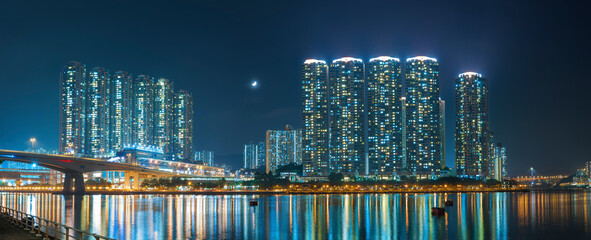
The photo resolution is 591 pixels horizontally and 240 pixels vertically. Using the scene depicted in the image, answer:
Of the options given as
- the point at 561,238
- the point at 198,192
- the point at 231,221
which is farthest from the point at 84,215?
the point at 198,192

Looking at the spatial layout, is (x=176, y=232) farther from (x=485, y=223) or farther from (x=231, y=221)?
(x=485, y=223)

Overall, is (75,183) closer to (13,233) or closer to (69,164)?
(69,164)

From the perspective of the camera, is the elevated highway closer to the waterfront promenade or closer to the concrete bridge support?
the concrete bridge support

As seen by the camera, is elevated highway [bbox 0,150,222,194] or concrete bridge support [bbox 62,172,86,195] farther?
concrete bridge support [bbox 62,172,86,195]

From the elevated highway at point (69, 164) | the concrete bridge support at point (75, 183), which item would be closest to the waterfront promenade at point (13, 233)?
the elevated highway at point (69, 164)

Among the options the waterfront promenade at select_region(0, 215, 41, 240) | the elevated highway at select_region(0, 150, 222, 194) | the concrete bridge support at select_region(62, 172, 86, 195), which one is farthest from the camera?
the concrete bridge support at select_region(62, 172, 86, 195)

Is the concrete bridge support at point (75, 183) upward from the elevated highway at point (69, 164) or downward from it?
downward

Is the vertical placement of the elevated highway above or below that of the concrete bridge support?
above

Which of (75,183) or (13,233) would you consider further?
(75,183)

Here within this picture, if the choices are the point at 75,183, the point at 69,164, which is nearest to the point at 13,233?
the point at 69,164

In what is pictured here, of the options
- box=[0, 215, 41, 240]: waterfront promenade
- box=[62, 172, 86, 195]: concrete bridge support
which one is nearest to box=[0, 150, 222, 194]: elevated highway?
box=[62, 172, 86, 195]: concrete bridge support

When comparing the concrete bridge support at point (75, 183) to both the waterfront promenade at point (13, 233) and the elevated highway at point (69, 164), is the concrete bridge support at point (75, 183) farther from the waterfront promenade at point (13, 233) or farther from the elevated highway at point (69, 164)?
the waterfront promenade at point (13, 233)
